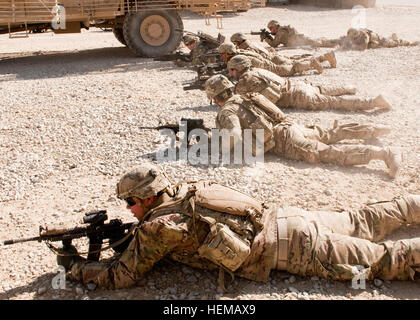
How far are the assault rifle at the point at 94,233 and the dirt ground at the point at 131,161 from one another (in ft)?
0.53

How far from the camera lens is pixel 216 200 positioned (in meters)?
3.44

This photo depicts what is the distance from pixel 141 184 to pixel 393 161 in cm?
318

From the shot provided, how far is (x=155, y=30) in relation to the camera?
12.4 meters

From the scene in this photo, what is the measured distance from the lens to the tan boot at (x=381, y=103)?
736 centimetres

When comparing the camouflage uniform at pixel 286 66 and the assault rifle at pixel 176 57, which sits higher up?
the assault rifle at pixel 176 57

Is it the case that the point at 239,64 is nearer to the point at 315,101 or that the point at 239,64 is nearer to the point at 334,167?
the point at 315,101

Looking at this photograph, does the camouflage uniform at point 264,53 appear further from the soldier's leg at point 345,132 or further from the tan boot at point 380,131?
the tan boot at point 380,131

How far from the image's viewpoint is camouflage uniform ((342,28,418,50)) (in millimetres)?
12547

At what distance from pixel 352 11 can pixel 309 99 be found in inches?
649

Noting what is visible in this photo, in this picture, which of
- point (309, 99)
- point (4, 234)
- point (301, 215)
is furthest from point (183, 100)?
point (301, 215)

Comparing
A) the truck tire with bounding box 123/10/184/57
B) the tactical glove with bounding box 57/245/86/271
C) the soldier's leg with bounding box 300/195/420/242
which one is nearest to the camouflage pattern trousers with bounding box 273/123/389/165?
the soldier's leg with bounding box 300/195/420/242

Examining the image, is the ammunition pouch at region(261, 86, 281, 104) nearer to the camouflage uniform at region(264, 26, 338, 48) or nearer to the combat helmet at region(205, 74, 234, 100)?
the combat helmet at region(205, 74, 234, 100)

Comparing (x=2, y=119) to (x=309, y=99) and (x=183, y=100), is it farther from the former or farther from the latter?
(x=309, y=99)

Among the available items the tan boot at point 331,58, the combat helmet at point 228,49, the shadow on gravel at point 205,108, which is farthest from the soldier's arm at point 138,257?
the tan boot at point 331,58
